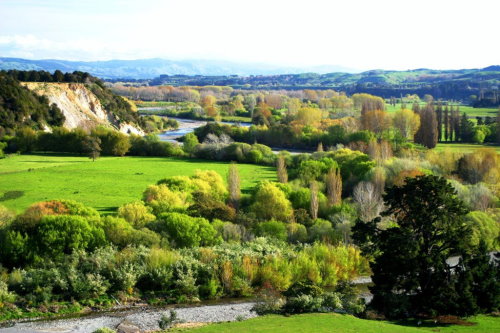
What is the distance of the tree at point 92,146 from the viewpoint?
3369 inches

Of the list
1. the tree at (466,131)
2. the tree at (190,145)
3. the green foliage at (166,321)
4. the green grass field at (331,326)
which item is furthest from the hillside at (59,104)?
the green grass field at (331,326)

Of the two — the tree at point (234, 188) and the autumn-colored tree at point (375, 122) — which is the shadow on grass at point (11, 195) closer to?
the tree at point (234, 188)

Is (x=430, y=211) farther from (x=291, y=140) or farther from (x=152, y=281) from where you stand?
(x=291, y=140)

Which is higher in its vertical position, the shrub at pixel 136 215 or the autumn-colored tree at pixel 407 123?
the autumn-colored tree at pixel 407 123

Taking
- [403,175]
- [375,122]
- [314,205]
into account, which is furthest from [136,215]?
[375,122]

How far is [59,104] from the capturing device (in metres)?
113

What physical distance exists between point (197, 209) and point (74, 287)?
1498 cm

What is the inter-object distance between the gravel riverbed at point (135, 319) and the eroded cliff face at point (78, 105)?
80.3m

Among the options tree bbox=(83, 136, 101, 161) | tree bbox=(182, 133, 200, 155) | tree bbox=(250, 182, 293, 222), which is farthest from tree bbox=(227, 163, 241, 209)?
tree bbox=(182, 133, 200, 155)

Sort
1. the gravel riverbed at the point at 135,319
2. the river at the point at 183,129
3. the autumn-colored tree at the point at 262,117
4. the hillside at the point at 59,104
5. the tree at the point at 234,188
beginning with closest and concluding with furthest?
the gravel riverbed at the point at 135,319, the tree at the point at 234,188, the hillside at the point at 59,104, the river at the point at 183,129, the autumn-colored tree at the point at 262,117

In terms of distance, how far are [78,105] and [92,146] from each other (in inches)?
1386

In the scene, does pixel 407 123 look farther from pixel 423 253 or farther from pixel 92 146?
pixel 423 253

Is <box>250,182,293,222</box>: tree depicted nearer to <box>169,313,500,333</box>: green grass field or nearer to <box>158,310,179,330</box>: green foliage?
<box>158,310,179,330</box>: green foliage

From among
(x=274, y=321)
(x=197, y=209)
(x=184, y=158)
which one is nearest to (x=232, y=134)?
(x=184, y=158)
